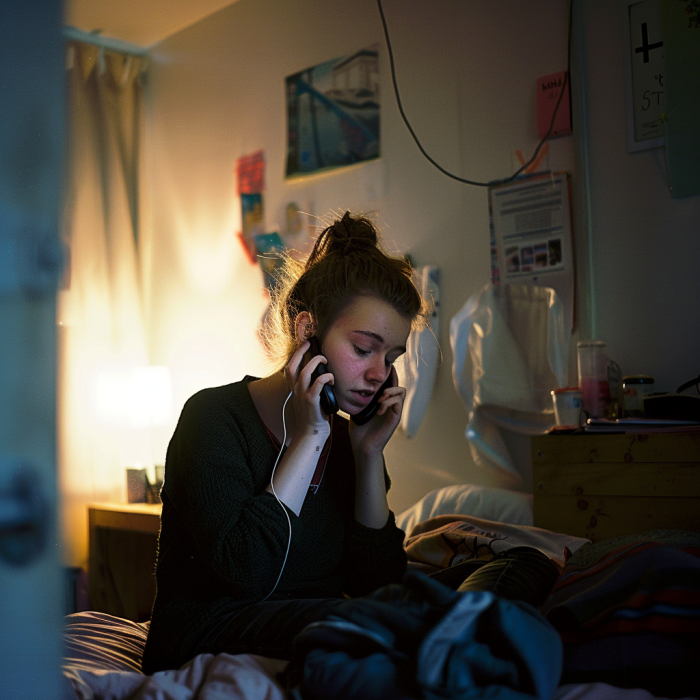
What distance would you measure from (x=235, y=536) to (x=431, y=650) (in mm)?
477

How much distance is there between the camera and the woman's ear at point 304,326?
124 centimetres

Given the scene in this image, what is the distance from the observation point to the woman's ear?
4.07ft

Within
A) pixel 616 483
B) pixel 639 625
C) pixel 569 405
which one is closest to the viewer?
pixel 639 625

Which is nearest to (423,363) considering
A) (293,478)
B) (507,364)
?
(507,364)

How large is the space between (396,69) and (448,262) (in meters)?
0.71

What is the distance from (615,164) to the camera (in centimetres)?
192

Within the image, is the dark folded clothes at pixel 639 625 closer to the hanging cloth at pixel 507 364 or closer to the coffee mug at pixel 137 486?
the hanging cloth at pixel 507 364

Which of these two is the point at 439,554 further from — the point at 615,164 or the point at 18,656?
the point at 18,656

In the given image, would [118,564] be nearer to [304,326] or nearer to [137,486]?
[137,486]

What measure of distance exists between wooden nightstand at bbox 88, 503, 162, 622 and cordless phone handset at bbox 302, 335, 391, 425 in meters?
1.73

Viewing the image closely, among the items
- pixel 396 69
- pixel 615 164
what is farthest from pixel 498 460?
pixel 396 69

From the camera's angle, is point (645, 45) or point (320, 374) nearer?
point (320, 374)

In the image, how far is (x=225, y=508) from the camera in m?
1.04

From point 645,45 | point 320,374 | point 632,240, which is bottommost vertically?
point 320,374
